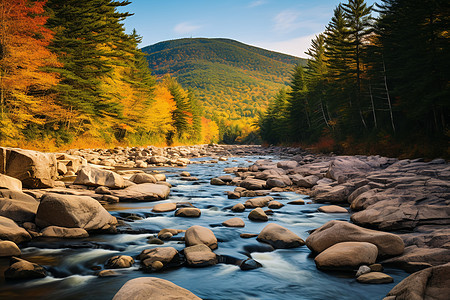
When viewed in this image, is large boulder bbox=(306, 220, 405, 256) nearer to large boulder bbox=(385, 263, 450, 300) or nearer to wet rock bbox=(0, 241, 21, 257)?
large boulder bbox=(385, 263, 450, 300)

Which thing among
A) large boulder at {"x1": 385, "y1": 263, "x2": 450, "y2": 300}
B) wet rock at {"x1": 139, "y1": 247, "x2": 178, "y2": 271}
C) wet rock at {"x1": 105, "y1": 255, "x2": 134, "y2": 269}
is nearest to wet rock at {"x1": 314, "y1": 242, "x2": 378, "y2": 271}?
large boulder at {"x1": 385, "y1": 263, "x2": 450, "y2": 300}

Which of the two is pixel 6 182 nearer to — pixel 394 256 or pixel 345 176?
pixel 394 256

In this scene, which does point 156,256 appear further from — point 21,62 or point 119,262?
point 21,62

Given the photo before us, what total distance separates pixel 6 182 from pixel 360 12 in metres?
31.3

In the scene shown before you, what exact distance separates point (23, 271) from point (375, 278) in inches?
185

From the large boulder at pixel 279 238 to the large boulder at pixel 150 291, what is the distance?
9.05 ft

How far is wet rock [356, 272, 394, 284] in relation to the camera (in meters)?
3.85

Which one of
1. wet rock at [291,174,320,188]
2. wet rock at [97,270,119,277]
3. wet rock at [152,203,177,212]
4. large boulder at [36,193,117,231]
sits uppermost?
large boulder at [36,193,117,231]

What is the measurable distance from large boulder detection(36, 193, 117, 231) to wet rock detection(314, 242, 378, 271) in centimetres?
434

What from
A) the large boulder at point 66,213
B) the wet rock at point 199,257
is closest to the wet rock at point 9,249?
the large boulder at point 66,213

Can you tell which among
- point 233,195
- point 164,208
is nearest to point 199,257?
point 164,208

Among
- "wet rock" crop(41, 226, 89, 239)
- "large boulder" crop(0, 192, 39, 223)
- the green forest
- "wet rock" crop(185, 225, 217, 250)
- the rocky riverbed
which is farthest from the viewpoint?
the green forest

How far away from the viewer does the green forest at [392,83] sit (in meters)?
15.8

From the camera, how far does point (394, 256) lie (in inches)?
177
